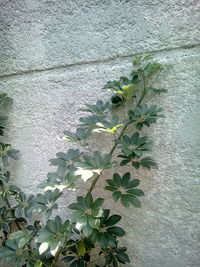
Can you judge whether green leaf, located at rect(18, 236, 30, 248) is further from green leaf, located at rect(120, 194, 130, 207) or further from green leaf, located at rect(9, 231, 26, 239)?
green leaf, located at rect(120, 194, 130, 207)

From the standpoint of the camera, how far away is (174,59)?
3.41 ft

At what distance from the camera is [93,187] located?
1031 millimetres

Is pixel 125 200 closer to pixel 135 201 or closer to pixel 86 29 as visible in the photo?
pixel 135 201

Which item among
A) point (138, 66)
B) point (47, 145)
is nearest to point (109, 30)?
point (138, 66)

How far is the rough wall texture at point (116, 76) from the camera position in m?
1.04

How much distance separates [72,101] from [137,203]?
0.55m

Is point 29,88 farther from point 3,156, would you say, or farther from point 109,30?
point 109,30

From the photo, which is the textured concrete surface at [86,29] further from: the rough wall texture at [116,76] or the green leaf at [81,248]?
the green leaf at [81,248]

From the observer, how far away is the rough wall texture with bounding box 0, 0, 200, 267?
40.9 inches

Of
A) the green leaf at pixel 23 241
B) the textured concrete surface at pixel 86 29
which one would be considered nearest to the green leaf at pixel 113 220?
the green leaf at pixel 23 241

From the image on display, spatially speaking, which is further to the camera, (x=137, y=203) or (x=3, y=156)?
(x=3, y=156)

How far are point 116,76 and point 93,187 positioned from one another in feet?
1.62

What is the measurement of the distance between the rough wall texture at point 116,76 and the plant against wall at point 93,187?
0.09 m

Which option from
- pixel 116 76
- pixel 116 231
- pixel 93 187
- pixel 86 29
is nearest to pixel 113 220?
pixel 116 231
